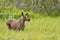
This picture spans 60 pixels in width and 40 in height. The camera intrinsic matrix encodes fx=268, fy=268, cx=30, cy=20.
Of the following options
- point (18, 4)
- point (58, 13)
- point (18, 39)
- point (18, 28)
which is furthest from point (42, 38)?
point (18, 4)

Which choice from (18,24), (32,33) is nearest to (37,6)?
(18,24)

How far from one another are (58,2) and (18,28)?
1363 cm

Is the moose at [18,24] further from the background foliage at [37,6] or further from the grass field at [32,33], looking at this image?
the background foliage at [37,6]

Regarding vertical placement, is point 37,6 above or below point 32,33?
below

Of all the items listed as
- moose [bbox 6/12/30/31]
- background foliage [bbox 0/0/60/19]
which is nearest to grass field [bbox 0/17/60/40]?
moose [bbox 6/12/30/31]

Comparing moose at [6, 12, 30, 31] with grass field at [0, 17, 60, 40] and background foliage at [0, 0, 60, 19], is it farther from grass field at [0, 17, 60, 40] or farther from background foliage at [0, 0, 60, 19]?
background foliage at [0, 0, 60, 19]

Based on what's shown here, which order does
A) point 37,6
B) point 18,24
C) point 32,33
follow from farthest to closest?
point 37,6
point 18,24
point 32,33

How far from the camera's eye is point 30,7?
23.3m

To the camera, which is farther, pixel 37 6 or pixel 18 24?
pixel 37 6

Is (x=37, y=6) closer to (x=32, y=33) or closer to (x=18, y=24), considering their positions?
(x=18, y=24)

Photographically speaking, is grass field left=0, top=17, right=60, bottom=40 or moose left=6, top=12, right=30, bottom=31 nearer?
grass field left=0, top=17, right=60, bottom=40

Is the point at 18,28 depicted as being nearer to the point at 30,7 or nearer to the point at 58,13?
the point at 58,13

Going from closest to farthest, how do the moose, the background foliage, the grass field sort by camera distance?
the grass field
the moose
the background foliage

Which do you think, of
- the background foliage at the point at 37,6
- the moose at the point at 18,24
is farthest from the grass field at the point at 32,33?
the background foliage at the point at 37,6
